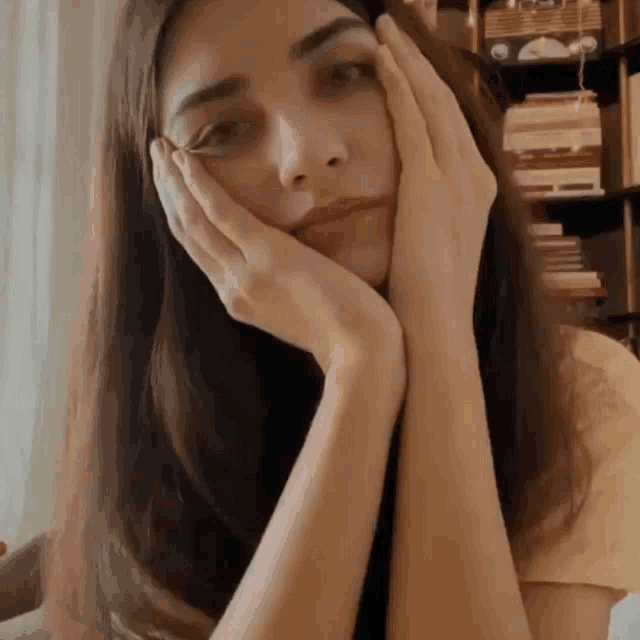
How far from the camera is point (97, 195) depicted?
0.45m

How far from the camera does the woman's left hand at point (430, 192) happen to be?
35cm

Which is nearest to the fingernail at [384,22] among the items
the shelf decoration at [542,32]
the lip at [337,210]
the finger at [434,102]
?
the finger at [434,102]

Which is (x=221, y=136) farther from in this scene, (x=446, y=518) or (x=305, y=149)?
(x=446, y=518)

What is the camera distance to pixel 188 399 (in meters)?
0.41

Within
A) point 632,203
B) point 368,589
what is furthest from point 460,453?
point 632,203

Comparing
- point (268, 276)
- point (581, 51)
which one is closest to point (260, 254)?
point (268, 276)

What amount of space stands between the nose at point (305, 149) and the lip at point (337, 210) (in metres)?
0.01

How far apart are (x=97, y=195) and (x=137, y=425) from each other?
144 mm

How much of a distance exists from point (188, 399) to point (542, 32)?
4.45 ft

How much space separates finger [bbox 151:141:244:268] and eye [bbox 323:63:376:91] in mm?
93

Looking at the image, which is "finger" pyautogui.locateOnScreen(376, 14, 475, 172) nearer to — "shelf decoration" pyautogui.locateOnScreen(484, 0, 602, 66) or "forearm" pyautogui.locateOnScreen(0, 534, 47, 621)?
"forearm" pyautogui.locateOnScreen(0, 534, 47, 621)

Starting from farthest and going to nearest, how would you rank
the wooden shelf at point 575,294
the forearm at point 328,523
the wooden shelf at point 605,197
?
the wooden shelf at point 605,197 < the wooden shelf at point 575,294 < the forearm at point 328,523

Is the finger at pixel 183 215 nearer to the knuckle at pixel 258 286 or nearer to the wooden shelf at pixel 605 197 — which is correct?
the knuckle at pixel 258 286

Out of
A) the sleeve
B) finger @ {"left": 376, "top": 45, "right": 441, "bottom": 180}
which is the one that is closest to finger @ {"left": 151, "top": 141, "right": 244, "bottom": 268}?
finger @ {"left": 376, "top": 45, "right": 441, "bottom": 180}
